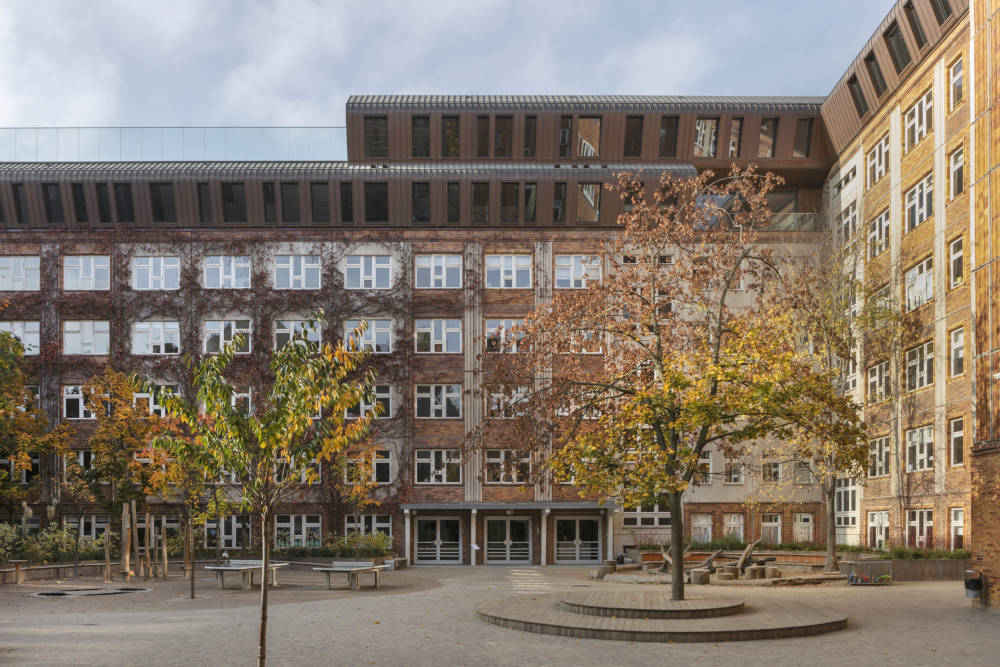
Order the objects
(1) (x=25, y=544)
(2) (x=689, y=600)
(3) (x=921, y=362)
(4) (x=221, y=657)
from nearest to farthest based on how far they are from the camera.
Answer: (4) (x=221, y=657) → (2) (x=689, y=600) → (3) (x=921, y=362) → (1) (x=25, y=544)

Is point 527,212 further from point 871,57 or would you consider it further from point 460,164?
point 871,57

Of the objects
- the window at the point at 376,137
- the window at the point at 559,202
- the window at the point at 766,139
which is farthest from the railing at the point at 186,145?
the window at the point at 766,139

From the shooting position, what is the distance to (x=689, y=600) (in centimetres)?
2264

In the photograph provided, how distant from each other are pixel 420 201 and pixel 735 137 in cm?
1425

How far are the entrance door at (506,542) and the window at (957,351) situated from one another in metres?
20.2

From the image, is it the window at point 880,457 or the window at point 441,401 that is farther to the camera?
the window at point 441,401

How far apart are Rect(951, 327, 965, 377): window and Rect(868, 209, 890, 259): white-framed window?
22.0ft

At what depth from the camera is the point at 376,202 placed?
48.4 metres

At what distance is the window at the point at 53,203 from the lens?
48.3 meters

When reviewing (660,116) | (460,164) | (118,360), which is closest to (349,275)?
(460,164)

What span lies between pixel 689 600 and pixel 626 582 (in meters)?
8.62

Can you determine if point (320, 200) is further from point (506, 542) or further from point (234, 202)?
point (506, 542)

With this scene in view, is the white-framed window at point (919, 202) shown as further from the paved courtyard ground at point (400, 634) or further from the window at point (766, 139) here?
the paved courtyard ground at point (400, 634)

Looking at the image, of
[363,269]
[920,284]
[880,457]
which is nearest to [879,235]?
[920,284]
